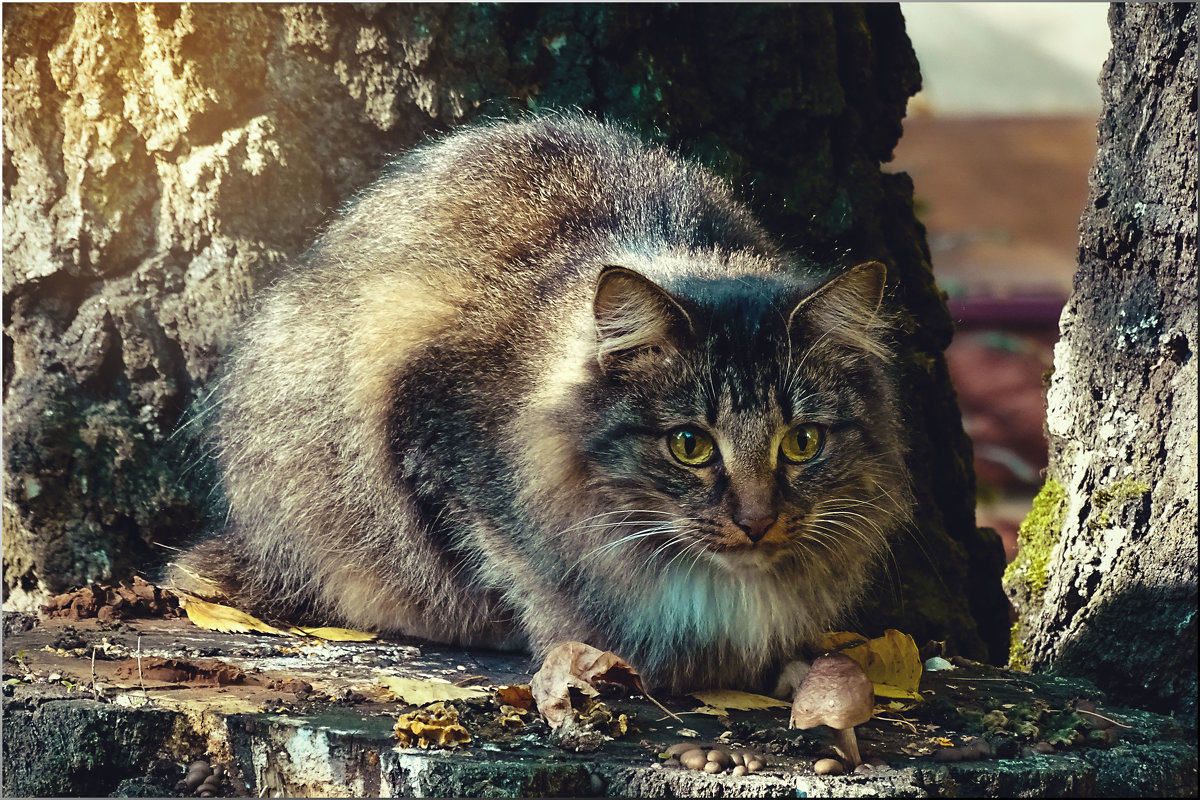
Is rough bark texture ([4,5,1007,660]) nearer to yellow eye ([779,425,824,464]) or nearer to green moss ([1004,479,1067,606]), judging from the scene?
green moss ([1004,479,1067,606])

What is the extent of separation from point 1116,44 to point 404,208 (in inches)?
87.0

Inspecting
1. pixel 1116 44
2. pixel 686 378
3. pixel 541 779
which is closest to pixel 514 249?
pixel 686 378

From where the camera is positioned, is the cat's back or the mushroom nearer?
the mushroom

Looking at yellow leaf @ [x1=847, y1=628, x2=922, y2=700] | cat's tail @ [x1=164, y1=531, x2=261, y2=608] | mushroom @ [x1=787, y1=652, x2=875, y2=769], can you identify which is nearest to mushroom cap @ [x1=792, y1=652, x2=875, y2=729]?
mushroom @ [x1=787, y1=652, x2=875, y2=769]

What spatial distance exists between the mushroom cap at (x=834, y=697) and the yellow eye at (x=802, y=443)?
1.63ft

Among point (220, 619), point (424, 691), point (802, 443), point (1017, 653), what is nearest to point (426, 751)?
point (424, 691)

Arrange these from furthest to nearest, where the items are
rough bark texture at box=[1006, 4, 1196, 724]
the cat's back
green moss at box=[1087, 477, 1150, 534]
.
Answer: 1. the cat's back
2. green moss at box=[1087, 477, 1150, 534]
3. rough bark texture at box=[1006, 4, 1196, 724]

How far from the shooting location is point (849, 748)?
2.52m

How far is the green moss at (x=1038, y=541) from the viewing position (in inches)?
140

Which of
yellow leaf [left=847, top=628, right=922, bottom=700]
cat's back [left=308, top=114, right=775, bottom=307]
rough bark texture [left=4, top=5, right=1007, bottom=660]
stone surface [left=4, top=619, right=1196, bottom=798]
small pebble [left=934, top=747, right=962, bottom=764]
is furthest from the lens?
rough bark texture [left=4, top=5, right=1007, bottom=660]

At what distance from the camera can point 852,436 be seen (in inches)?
114

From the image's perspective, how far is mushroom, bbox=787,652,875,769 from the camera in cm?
251

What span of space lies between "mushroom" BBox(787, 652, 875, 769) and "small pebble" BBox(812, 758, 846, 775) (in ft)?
0.12

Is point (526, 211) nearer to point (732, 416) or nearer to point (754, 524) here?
point (732, 416)
